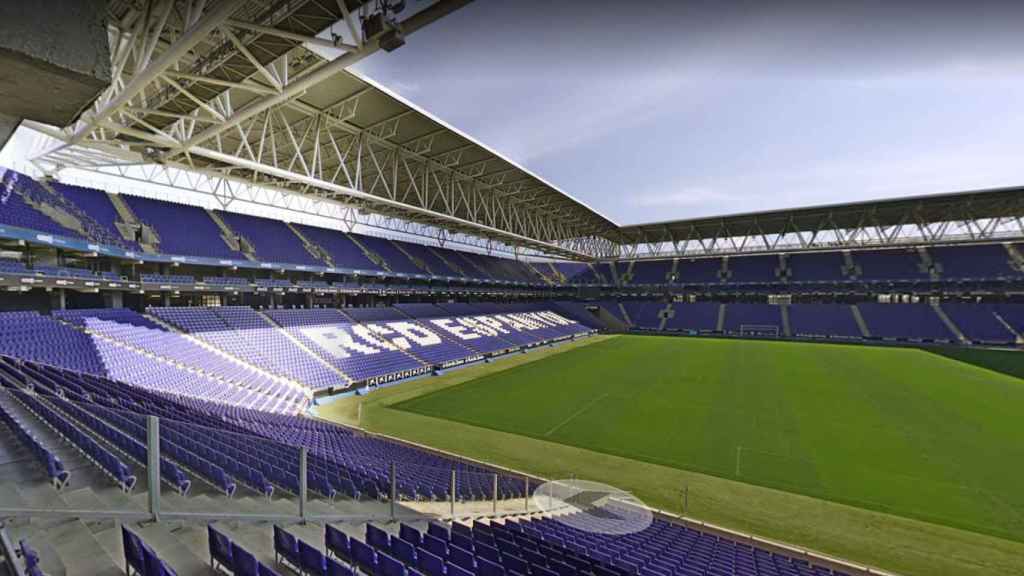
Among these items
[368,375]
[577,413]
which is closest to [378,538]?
[577,413]

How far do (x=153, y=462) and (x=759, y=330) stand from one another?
52.9 m

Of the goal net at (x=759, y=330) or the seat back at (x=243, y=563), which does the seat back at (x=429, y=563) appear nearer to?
the seat back at (x=243, y=563)

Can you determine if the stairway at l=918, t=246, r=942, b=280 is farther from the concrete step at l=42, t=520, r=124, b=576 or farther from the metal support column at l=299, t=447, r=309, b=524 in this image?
the concrete step at l=42, t=520, r=124, b=576

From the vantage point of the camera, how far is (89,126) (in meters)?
12.1

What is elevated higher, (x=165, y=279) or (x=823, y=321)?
(x=165, y=279)

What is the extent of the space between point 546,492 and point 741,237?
1922 inches

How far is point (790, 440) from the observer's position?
14.5 metres

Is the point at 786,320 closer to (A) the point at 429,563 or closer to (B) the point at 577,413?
(B) the point at 577,413

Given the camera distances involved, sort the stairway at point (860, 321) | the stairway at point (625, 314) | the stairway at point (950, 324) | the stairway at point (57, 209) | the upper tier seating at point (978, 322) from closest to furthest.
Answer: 1. the stairway at point (57, 209)
2. the upper tier seating at point (978, 322)
3. the stairway at point (950, 324)
4. the stairway at point (860, 321)
5. the stairway at point (625, 314)

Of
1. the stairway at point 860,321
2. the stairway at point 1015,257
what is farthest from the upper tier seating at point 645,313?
the stairway at point 1015,257

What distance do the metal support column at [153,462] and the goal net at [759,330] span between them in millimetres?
51705

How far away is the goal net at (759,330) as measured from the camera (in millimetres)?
46469

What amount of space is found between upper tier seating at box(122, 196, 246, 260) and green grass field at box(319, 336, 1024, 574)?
1406 centimetres

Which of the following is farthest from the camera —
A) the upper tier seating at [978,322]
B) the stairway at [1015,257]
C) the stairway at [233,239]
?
the stairway at [1015,257]
